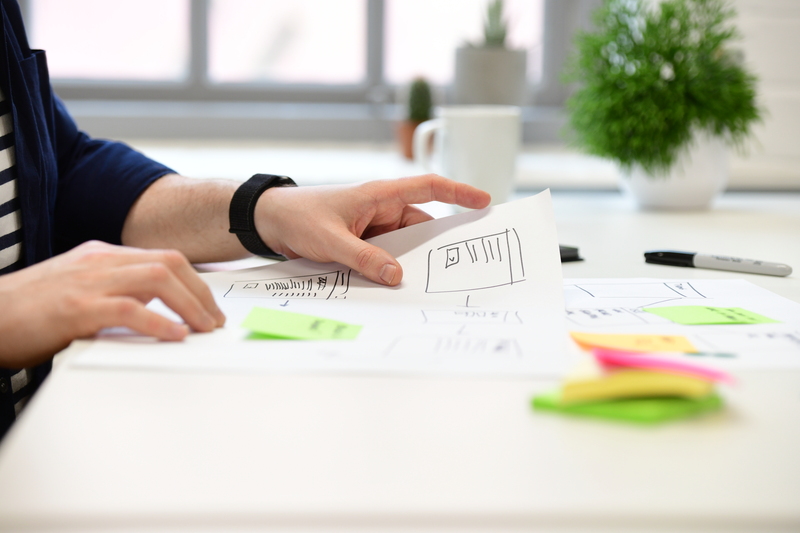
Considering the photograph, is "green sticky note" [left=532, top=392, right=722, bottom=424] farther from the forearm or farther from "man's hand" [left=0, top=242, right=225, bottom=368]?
the forearm

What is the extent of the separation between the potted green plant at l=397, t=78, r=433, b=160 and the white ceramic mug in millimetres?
419

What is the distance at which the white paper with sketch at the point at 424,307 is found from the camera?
0.46 metres

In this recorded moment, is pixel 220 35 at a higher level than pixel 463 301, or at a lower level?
higher

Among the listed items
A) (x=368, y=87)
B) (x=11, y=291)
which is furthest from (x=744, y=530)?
(x=368, y=87)

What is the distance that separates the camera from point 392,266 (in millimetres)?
639

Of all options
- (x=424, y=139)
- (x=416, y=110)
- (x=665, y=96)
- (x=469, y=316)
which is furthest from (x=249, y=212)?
(x=416, y=110)

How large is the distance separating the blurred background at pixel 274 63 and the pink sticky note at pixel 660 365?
1.48 m

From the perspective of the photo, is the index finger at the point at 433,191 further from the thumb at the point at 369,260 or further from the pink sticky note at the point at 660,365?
the pink sticky note at the point at 660,365

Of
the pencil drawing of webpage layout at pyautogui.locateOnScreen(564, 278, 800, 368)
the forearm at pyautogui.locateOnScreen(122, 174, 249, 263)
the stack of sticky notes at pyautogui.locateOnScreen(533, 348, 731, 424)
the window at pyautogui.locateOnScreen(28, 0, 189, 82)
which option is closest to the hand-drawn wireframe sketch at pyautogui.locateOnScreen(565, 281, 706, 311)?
the pencil drawing of webpage layout at pyautogui.locateOnScreen(564, 278, 800, 368)

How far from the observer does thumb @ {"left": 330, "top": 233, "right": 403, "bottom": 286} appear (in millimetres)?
642

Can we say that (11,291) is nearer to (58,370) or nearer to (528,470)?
(58,370)

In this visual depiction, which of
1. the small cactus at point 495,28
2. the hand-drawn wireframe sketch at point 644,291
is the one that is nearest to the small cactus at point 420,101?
the small cactus at point 495,28

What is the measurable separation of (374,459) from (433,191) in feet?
1.35

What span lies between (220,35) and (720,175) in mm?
1446
